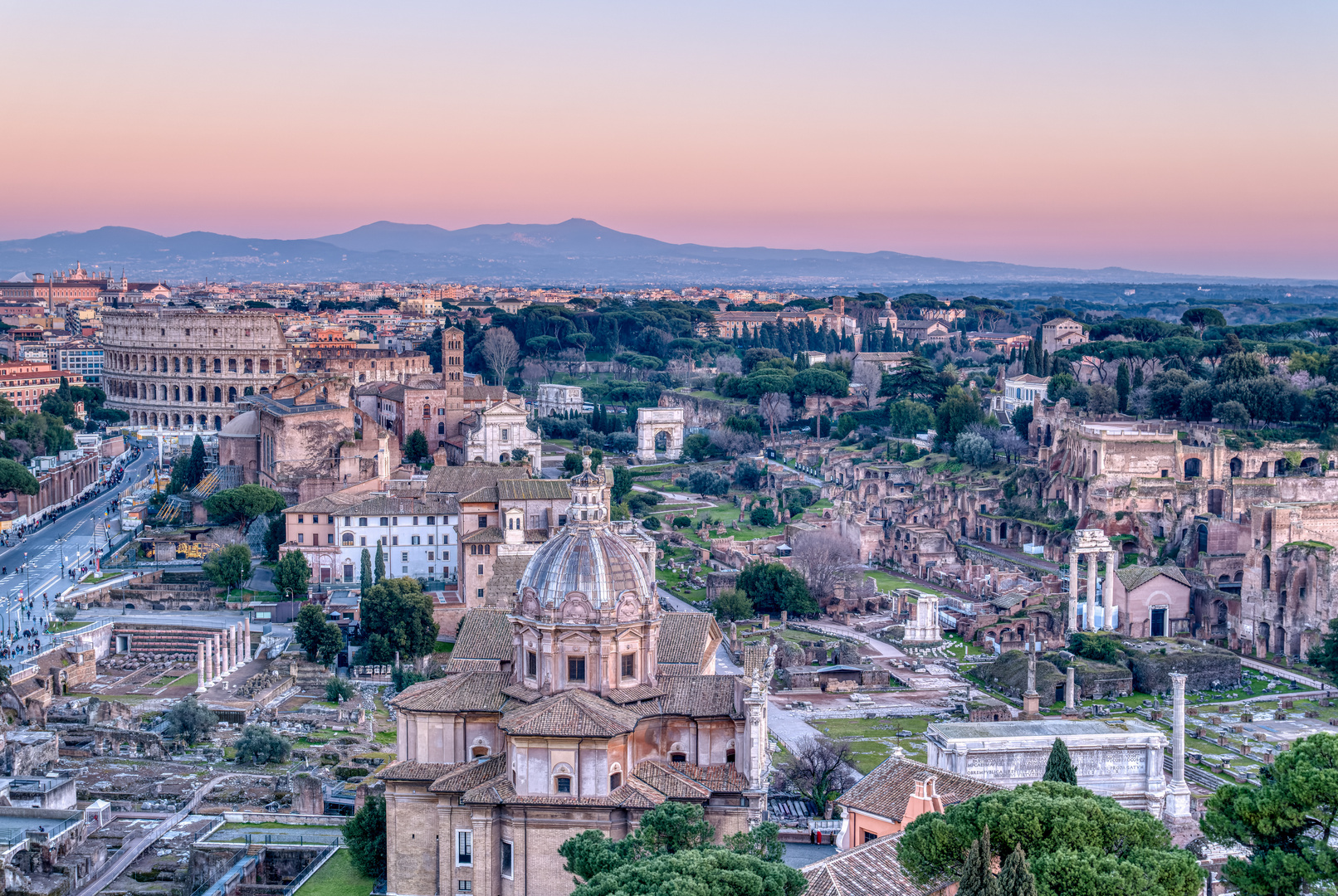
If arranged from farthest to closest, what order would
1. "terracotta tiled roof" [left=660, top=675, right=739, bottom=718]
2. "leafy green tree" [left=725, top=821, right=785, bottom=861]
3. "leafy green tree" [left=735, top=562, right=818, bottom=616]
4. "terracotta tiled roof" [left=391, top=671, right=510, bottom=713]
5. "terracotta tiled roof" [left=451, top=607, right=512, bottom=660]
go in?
"leafy green tree" [left=735, top=562, right=818, bottom=616]
"terracotta tiled roof" [left=451, top=607, right=512, bottom=660]
"terracotta tiled roof" [left=391, top=671, right=510, bottom=713]
"terracotta tiled roof" [left=660, top=675, right=739, bottom=718]
"leafy green tree" [left=725, top=821, right=785, bottom=861]

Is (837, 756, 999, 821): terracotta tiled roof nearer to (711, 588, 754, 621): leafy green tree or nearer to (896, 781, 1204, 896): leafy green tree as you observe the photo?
(896, 781, 1204, 896): leafy green tree

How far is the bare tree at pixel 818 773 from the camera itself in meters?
34.8

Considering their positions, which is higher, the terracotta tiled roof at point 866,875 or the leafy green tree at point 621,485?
the terracotta tiled roof at point 866,875

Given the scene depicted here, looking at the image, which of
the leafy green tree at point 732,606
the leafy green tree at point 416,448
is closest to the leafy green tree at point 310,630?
the leafy green tree at point 732,606

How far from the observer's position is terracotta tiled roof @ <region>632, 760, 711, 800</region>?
89.4ft

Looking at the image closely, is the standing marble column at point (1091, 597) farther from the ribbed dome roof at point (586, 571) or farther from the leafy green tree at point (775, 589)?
the ribbed dome roof at point (586, 571)

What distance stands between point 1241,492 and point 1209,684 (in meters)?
14.0

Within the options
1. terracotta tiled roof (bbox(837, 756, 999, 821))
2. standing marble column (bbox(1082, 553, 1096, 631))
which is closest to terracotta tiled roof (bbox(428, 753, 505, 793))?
terracotta tiled roof (bbox(837, 756, 999, 821))

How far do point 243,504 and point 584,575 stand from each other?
113 feet

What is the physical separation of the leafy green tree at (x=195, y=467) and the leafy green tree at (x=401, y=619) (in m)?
24.2

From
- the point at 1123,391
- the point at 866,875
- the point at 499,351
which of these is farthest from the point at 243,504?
the point at 499,351

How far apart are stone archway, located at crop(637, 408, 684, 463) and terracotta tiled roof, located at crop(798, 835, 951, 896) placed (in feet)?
197

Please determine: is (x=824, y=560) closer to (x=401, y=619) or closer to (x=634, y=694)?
(x=401, y=619)

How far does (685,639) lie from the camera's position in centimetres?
3108
